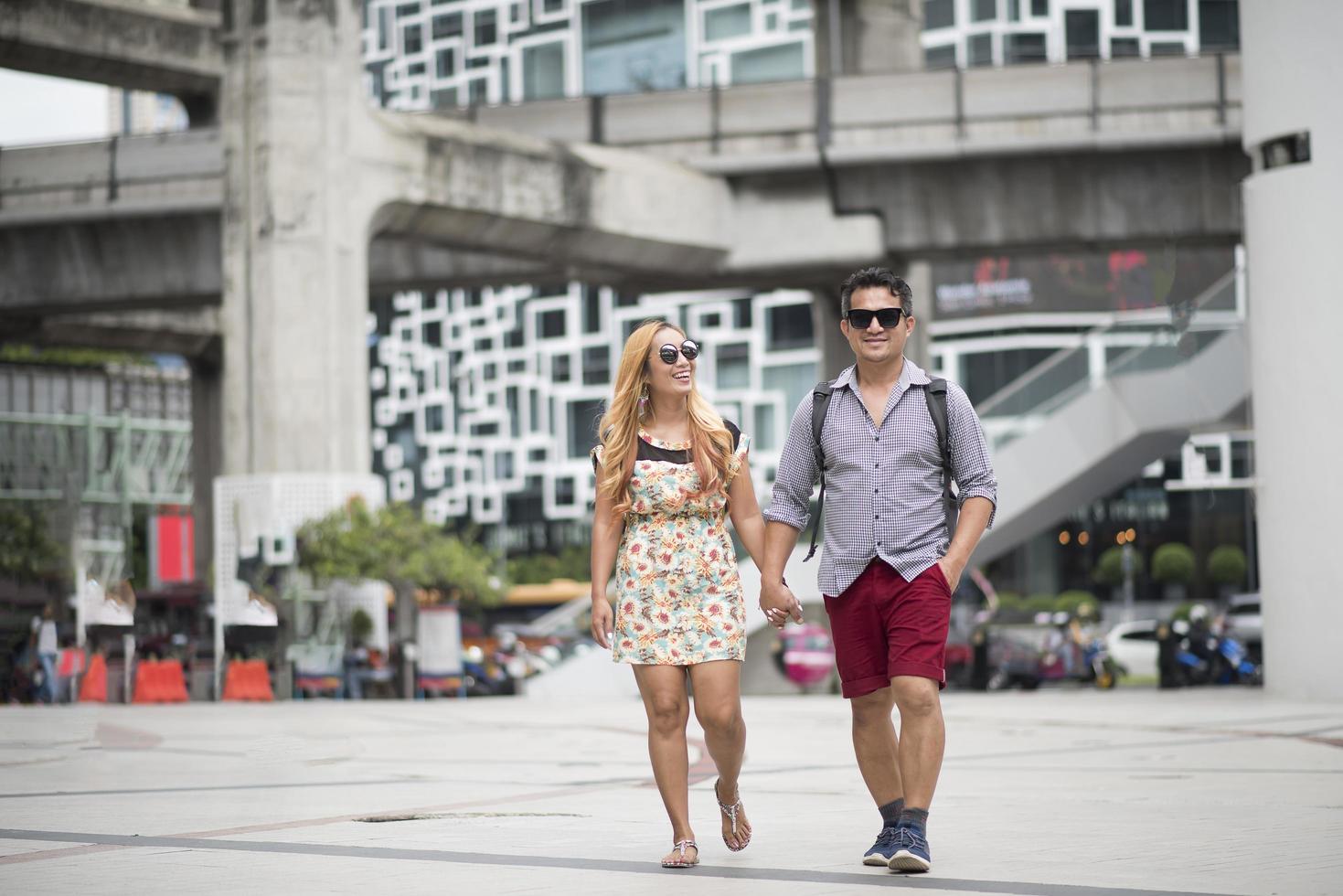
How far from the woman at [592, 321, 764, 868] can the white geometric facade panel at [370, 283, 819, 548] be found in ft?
256

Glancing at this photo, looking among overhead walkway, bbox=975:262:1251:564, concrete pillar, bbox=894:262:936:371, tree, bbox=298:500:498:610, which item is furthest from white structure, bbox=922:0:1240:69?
tree, bbox=298:500:498:610

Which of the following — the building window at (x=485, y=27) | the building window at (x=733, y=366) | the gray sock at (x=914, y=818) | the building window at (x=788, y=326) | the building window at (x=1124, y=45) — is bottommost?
the gray sock at (x=914, y=818)

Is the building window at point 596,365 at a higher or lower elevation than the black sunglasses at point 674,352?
higher

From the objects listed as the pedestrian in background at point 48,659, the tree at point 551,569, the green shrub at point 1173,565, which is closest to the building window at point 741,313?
the tree at point 551,569

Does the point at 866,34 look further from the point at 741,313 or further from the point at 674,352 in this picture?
the point at 741,313

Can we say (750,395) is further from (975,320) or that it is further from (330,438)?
(330,438)

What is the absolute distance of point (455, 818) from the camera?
359 inches

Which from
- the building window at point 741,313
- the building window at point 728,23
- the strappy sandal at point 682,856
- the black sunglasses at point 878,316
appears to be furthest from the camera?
the building window at point 741,313

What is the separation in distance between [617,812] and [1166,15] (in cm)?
7755

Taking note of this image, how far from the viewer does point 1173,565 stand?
71.4 meters

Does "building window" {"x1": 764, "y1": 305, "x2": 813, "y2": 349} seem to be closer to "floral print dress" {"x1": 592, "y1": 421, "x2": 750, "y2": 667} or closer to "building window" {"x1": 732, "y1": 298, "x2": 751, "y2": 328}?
"building window" {"x1": 732, "y1": 298, "x2": 751, "y2": 328}

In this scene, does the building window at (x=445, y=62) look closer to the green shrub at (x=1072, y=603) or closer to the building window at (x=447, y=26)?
the building window at (x=447, y=26)

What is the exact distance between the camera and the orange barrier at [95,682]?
28.0 meters

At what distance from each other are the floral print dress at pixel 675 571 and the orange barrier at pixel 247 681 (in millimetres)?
22189
